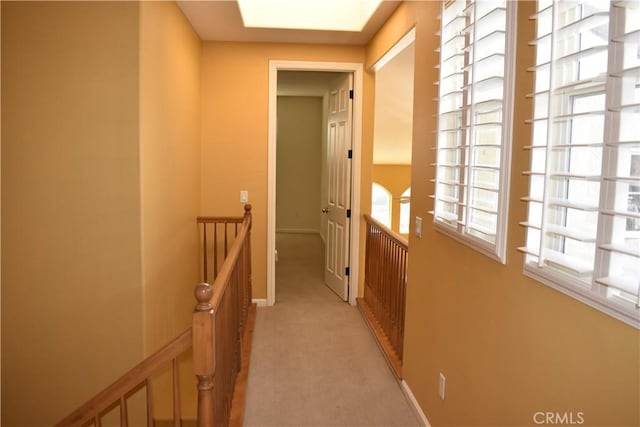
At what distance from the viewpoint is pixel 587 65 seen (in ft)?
4.87

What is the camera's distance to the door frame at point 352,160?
487 centimetres

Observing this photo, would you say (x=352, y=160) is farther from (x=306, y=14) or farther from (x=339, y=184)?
(x=306, y=14)

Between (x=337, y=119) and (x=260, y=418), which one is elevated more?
(x=337, y=119)

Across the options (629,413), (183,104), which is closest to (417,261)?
(629,413)

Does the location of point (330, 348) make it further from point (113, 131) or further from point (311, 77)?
point (311, 77)

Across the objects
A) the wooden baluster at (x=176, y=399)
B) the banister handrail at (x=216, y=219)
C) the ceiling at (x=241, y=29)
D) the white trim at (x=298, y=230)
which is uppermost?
the ceiling at (x=241, y=29)

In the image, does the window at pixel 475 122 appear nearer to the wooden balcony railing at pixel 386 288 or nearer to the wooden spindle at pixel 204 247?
the wooden balcony railing at pixel 386 288

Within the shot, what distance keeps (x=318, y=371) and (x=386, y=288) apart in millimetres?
929

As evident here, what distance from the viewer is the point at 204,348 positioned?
175 centimetres

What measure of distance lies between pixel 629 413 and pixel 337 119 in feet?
14.8

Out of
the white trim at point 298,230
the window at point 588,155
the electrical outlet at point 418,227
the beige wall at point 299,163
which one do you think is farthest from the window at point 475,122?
the white trim at point 298,230

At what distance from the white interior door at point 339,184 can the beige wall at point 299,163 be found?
354 cm

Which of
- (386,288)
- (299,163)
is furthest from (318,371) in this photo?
(299,163)

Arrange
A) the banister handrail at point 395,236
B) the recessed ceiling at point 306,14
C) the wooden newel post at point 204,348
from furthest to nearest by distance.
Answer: the recessed ceiling at point 306,14, the banister handrail at point 395,236, the wooden newel post at point 204,348
